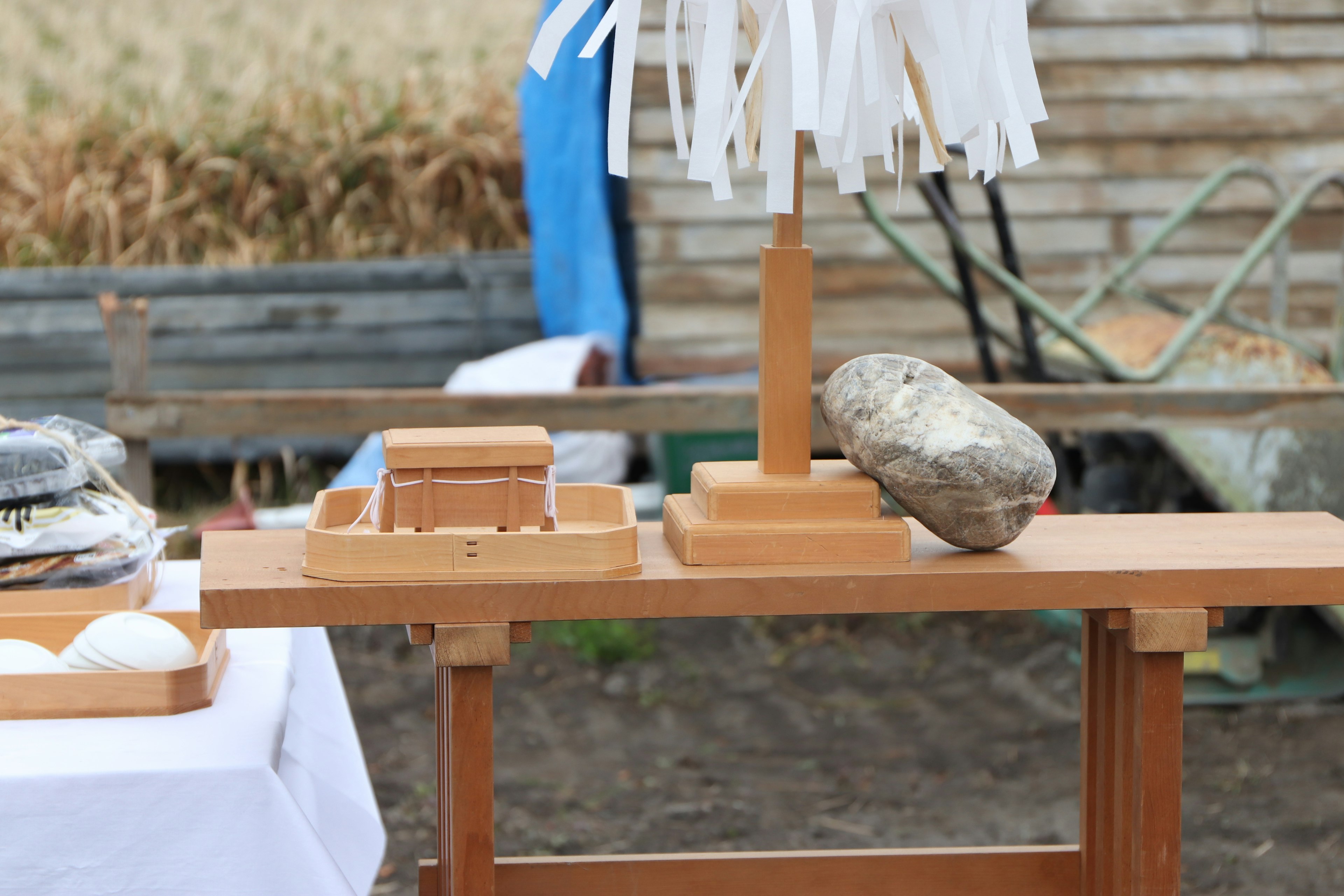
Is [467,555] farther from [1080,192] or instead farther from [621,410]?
[1080,192]

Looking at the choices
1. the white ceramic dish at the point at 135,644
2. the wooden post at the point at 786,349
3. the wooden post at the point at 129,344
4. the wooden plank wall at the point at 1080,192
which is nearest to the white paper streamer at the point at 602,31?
the wooden post at the point at 786,349

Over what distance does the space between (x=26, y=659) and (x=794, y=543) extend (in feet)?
3.07

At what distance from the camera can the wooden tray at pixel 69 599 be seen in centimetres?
178

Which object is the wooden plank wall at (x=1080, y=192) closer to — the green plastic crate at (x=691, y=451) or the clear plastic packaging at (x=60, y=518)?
the green plastic crate at (x=691, y=451)

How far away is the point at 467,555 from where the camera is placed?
1.51 meters

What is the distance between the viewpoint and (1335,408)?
3.46 meters

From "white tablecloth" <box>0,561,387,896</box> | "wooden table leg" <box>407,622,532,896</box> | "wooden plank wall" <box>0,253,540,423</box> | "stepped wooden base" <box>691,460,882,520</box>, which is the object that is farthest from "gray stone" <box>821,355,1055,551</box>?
"wooden plank wall" <box>0,253,540,423</box>

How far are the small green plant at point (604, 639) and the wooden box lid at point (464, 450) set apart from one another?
289cm

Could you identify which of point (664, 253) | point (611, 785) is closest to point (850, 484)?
point (611, 785)

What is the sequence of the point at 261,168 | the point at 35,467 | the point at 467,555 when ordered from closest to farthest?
the point at 467,555 < the point at 35,467 < the point at 261,168

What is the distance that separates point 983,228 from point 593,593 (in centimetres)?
421

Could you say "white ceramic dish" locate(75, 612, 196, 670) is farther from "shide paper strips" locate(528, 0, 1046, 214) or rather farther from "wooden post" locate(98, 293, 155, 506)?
"wooden post" locate(98, 293, 155, 506)

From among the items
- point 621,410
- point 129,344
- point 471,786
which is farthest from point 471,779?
point 129,344

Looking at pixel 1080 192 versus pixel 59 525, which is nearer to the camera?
pixel 59 525
